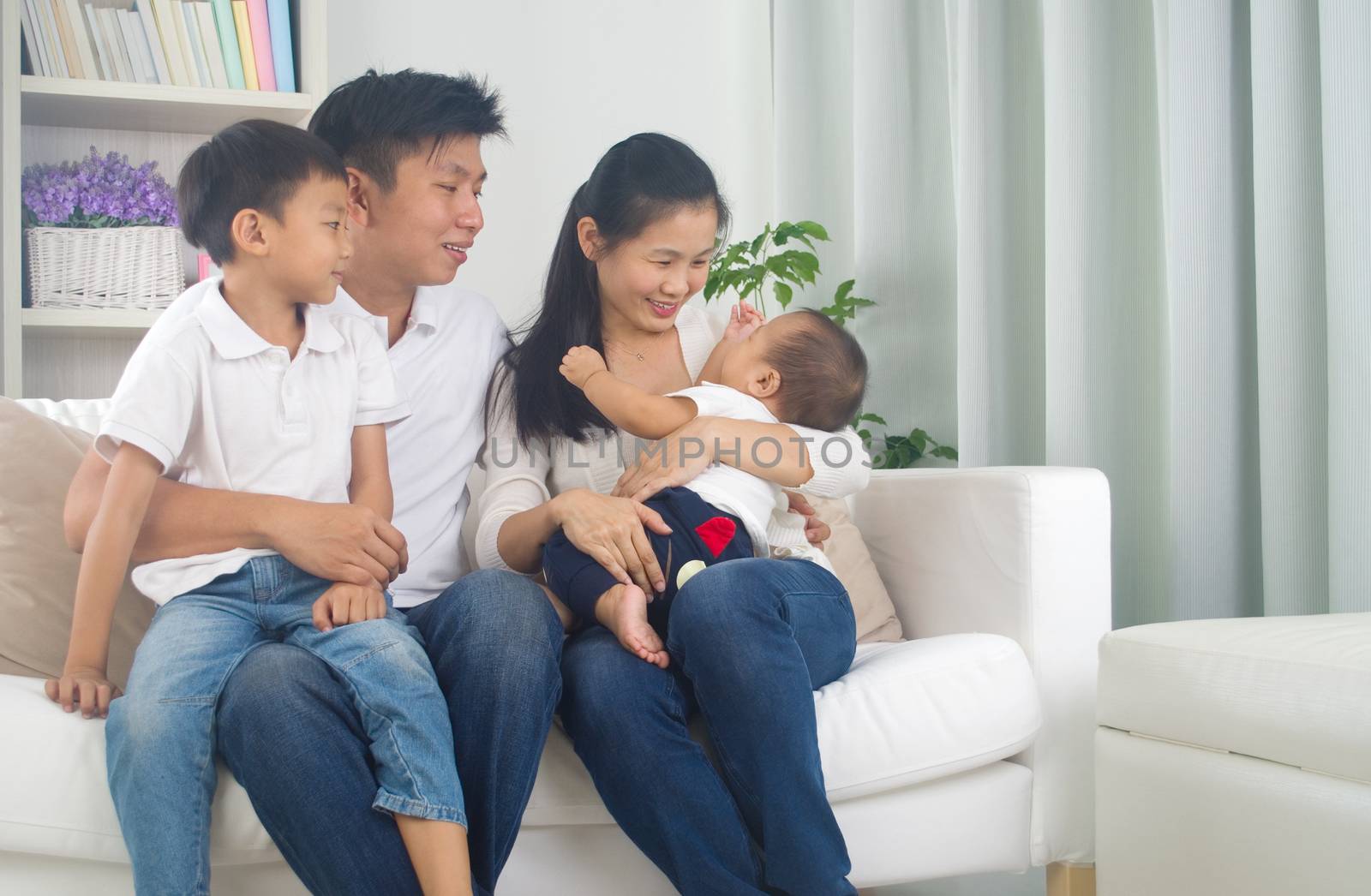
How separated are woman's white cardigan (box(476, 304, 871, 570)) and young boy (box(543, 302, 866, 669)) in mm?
53

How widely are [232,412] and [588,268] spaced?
0.60 m

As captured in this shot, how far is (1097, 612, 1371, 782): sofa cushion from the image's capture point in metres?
1.09

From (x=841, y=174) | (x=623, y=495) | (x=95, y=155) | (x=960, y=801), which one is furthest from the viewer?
(x=841, y=174)

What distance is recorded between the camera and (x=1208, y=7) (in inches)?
72.8

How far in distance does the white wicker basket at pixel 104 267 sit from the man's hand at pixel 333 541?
56.2 inches

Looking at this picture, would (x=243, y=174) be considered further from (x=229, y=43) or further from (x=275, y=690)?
(x=229, y=43)

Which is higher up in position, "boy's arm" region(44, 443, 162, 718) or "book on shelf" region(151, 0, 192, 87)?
"book on shelf" region(151, 0, 192, 87)

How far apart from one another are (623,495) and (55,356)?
178cm

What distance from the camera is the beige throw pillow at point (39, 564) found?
1.30 m

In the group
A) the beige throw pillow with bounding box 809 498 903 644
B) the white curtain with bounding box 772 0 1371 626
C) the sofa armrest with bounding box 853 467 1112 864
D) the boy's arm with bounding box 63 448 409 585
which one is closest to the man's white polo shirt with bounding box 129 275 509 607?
the boy's arm with bounding box 63 448 409 585

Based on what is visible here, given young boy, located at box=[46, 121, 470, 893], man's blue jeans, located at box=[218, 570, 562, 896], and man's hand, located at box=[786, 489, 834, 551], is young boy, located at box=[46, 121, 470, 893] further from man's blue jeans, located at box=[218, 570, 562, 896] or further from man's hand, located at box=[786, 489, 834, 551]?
man's hand, located at box=[786, 489, 834, 551]

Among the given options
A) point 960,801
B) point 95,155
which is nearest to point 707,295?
point 95,155

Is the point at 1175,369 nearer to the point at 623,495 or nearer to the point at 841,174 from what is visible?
the point at 623,495

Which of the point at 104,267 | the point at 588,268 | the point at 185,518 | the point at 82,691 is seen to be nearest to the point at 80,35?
the point at 104,267
